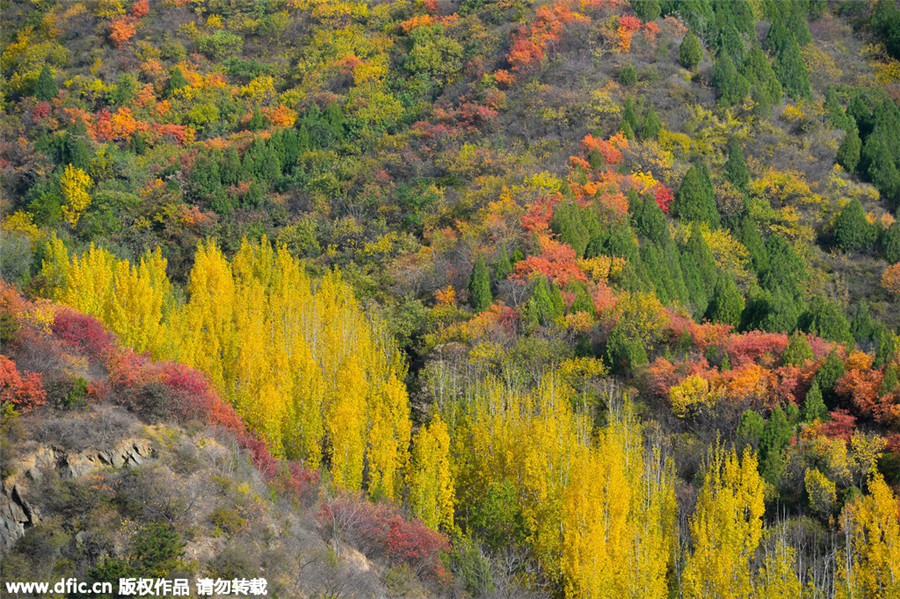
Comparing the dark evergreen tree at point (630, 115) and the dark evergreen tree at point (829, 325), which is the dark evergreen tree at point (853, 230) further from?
the dark evergreen tree at point (829, 325)

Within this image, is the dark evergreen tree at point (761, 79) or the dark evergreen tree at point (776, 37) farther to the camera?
the dark evergreen tree at point (776, 37)

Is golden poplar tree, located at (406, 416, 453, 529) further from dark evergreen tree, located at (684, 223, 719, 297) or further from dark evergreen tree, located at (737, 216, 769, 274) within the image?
dark evergreen tree, located at (737, 216, 769, 274)

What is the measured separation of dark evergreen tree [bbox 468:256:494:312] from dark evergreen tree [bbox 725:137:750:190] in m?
21.6

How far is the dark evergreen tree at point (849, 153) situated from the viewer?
236 feet

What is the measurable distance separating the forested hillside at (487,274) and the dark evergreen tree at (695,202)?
0.16 m

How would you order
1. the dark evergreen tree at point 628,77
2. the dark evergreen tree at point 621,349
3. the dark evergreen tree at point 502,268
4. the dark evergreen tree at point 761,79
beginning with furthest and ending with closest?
the dark evergreen tree at point 761,79 → the dark evergreen tree at point 628,77 → the dark evergreen tree at point 502,268 → the dark evergreen tree at point 621,349

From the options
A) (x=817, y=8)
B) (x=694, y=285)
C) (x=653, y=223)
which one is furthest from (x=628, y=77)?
(x=817, y=8)

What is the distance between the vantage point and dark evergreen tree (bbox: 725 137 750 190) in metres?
66.6

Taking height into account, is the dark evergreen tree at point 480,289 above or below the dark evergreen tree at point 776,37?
below

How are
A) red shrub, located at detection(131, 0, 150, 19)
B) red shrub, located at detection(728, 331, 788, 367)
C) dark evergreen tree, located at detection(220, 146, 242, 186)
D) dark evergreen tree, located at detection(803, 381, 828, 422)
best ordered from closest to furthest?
dark evergreen tree, located at detection(803, 381, 828, 422) → red shrub, located at detection(728, 331, 788, 367) → dark evergreen tree, located at detection(220, 146, 242, 186) → red shrub, located at detection(131, 0, 150, 19)

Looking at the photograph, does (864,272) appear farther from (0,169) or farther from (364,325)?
(0,169)

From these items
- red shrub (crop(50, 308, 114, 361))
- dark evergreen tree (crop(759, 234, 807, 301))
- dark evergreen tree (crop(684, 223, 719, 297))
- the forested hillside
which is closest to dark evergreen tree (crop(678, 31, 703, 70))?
the forested hillside

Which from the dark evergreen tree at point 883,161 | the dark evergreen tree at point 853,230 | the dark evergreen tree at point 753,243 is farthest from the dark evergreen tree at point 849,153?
the dark evergreen tree at point 753,243

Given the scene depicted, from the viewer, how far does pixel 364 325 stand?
166 feet
